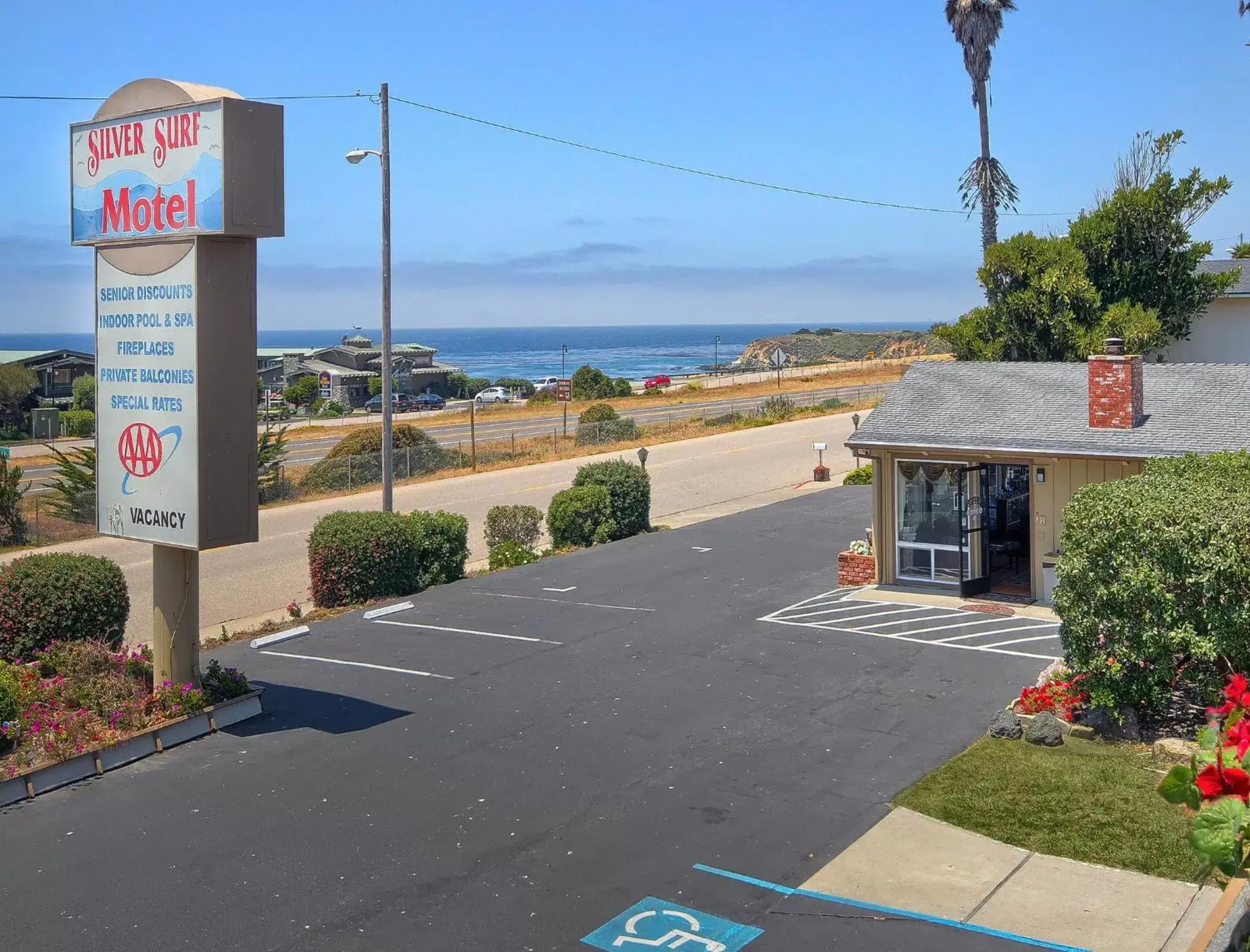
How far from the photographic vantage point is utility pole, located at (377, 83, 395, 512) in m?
23.4

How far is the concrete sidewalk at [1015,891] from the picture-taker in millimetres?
8250

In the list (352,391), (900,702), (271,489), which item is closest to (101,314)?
(900,702)

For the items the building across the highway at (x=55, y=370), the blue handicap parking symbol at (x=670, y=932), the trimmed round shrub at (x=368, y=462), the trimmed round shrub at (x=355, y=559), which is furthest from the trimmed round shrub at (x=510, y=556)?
the building across the highway at (x=55, y=370)

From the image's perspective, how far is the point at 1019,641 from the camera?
16328mm

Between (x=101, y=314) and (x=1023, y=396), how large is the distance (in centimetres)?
1393

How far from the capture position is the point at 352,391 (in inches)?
4166

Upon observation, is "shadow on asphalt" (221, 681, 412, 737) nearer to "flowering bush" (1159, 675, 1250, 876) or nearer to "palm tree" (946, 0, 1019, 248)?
"flowering bush" (1159, 675, 1250, 876)

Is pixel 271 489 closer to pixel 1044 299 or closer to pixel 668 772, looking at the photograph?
pixel 1044 299

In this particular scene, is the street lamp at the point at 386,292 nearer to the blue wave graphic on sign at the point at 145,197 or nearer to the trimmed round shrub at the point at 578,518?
the trimmed round shrub at the point at 578,518

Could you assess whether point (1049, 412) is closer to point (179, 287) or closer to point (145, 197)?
point (179, 287)

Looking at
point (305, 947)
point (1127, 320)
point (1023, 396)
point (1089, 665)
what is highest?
point (1127, 320)

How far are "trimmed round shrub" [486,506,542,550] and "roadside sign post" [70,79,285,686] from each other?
11.6m

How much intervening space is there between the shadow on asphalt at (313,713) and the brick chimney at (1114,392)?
1107 cm

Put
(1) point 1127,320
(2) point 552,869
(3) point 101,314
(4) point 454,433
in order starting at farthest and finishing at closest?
(4) point 454,433
(1) point 1127,320
(3) point 101,314
(2) point 552,869
